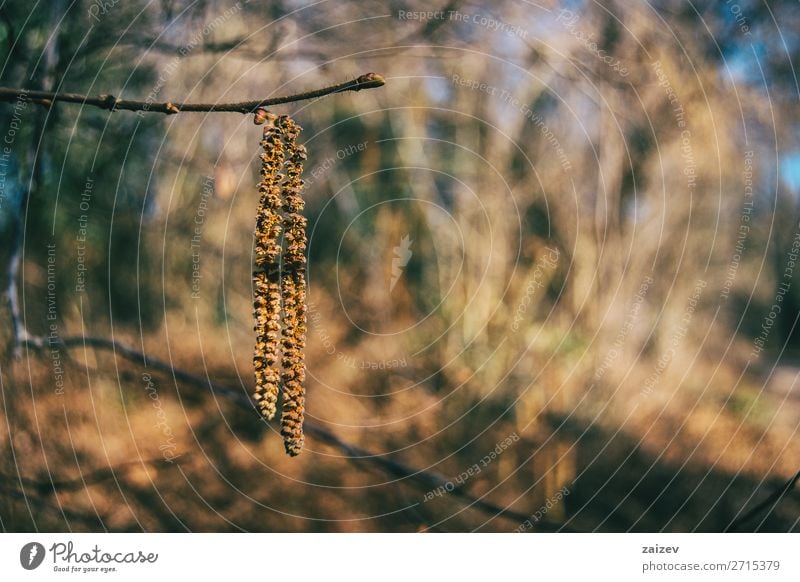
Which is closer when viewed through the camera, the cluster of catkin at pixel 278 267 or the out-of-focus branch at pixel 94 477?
the cluster of catkin at pixel 278 267

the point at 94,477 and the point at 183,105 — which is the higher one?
the point at 183,105

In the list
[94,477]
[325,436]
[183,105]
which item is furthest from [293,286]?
[94,477]

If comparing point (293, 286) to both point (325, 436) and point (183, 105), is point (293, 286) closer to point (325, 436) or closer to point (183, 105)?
point (183, 105)

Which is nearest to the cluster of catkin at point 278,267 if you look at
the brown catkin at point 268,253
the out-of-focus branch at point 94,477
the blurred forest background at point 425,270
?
the brown catkin at point 268,253

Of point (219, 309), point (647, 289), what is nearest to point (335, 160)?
point (219, 309)

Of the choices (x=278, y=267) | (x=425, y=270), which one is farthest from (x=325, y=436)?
(x=278, y=267)

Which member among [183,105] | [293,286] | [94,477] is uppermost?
[183,105]

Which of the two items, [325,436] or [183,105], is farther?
[325,436]

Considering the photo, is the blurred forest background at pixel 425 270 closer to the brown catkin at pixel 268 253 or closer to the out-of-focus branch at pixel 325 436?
the out-of-focus branch at pixel 325 436
